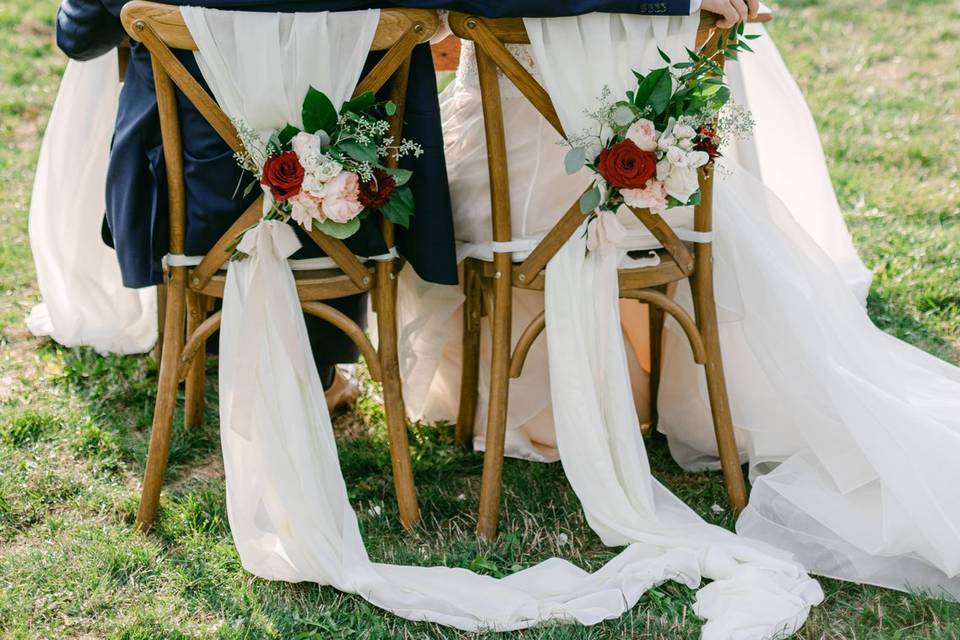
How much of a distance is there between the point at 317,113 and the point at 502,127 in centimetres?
45

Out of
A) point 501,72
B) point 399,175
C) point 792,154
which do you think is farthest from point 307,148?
point 792,154

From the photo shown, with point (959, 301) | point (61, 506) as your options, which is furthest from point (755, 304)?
point (61, 506)

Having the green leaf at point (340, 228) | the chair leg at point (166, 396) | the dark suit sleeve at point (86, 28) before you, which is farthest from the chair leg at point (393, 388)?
the dark suit sleeve at point (86, 28)

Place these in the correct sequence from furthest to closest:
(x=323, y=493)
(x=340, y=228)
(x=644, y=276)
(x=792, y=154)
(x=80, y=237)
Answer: (x=792, y=154) < (x=80, y=237) < (x=644, y=276) < (x=323, y=493) < (x=340, y=228)

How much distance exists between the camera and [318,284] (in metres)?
2.87

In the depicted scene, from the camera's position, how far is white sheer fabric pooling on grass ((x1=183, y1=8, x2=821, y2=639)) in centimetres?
260

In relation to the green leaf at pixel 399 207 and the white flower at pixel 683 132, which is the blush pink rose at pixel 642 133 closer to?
the white flower at pixel 683 132

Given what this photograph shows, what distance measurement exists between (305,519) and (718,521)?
1090 millimetres

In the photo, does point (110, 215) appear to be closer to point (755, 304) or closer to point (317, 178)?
point (317, 178)

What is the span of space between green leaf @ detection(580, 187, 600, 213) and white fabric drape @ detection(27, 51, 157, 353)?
72.3 inches

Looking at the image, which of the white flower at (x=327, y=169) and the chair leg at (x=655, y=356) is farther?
the chair leg at (x=655, y=356)

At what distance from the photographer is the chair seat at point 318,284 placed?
9.40 ft

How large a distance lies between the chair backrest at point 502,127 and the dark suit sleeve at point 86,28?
3.22ft

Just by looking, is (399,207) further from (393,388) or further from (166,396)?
(166,396)
